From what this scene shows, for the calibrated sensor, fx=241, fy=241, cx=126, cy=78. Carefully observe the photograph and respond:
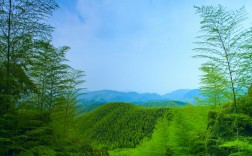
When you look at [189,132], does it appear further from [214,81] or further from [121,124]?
[121,124]

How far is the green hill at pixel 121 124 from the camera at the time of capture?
140 ft

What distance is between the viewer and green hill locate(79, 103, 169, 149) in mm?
42656

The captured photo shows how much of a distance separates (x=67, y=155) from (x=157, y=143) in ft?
16.5

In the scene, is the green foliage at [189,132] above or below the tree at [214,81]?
below

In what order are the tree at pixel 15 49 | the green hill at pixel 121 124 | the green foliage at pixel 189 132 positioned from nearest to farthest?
1. the tree at pixel 15 49
2. the green foliage at pixel 189 132
3. the green hill at pixel 121 124

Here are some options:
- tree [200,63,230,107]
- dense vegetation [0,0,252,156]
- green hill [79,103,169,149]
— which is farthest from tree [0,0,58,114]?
green hill [79,103,169,149]

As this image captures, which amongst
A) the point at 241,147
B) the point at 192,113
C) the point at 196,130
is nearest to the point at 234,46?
the point at 241,147

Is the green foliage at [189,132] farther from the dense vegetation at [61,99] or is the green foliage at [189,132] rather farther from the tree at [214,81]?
the tree at [214,81]

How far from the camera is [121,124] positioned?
48906 millimetres

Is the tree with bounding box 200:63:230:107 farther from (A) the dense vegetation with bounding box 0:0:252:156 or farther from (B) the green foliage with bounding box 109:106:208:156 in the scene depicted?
(B) the green foliage with bounding box 109:106:208:156

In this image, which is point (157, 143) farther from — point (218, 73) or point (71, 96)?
point (218, 73)

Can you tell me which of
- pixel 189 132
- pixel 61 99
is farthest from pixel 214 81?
pixel 61 99

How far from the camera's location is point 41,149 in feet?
16.7

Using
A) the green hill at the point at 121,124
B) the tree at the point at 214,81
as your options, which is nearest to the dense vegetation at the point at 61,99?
the tree at the point at 214,81
